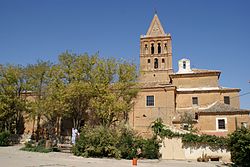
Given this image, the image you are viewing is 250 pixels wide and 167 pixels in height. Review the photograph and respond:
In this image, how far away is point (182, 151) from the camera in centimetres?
2316

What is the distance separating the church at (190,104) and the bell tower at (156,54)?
11.2 m

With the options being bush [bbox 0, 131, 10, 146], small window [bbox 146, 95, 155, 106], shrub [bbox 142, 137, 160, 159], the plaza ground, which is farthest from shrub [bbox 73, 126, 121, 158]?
small window [bbox 146, 95, 155, 106]

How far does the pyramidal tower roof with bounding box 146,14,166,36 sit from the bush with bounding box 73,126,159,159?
3934 cm

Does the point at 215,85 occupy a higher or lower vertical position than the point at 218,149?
higher

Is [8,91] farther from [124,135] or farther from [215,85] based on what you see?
[215,85]

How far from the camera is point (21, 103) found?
3206 cm

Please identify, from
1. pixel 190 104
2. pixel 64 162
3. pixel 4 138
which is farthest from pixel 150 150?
pixel 190 104

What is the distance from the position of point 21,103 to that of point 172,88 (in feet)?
63.0

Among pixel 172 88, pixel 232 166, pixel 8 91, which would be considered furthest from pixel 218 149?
pixel 8 91

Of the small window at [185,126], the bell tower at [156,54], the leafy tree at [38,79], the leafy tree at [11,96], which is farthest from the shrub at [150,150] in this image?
the bell tower at [156,54]

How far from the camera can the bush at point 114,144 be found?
21656 millimetres

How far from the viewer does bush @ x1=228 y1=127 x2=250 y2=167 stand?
17.1 metres

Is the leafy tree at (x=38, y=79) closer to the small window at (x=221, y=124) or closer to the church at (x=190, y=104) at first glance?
the church at (x=190, y=104)

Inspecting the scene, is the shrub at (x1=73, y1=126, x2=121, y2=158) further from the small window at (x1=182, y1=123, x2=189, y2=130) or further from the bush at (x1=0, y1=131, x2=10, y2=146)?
the small window at (x1=182, y1=123, x2=189, y2=130)
